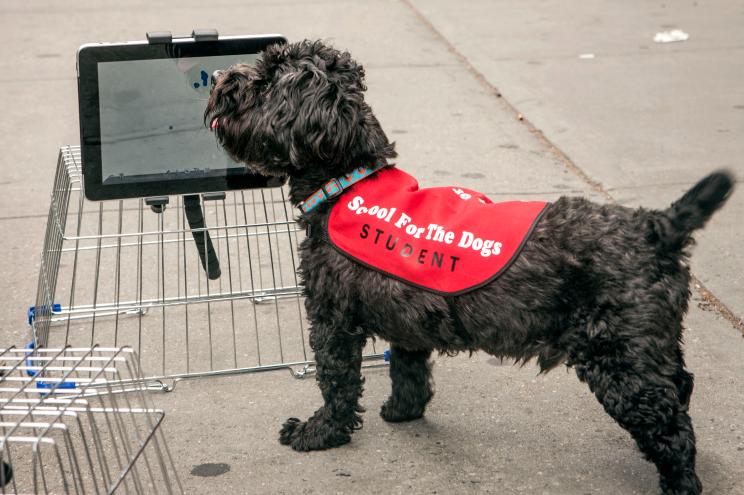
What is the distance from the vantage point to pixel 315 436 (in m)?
3.92

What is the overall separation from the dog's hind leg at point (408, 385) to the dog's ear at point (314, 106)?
39.1 inches

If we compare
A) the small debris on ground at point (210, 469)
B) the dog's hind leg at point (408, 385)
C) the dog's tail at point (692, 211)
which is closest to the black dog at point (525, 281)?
the dog's tail at point (692, 211)

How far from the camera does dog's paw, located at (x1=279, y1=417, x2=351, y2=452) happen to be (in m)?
3.90

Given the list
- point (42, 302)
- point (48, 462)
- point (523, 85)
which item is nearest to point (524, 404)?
point (48, 462)

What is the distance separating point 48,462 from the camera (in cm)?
382

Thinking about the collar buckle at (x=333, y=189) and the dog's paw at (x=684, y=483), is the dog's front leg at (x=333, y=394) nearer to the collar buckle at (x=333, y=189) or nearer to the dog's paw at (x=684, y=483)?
the collar buckle at (x=333, y=189)

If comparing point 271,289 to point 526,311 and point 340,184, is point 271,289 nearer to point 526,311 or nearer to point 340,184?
point 340,184

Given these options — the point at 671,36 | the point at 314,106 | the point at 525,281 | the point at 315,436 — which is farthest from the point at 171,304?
the point at 671,36

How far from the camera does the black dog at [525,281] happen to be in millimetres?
3225

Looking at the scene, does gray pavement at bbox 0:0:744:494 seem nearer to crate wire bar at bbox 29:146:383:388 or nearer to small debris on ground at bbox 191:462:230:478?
small debris on ground at bbox 191:462:230:478

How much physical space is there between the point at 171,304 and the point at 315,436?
1.02m

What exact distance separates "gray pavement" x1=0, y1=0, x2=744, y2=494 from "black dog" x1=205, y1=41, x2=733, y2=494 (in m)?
0.50

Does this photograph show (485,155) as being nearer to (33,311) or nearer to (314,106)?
(33,311)

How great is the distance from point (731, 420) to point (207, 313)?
2731mm
